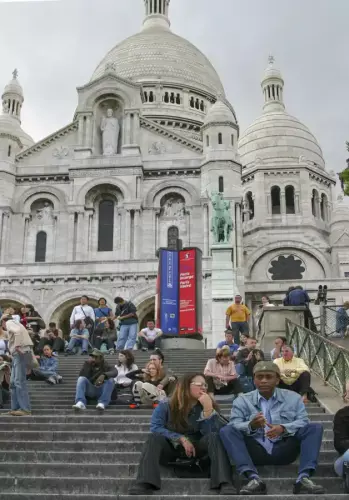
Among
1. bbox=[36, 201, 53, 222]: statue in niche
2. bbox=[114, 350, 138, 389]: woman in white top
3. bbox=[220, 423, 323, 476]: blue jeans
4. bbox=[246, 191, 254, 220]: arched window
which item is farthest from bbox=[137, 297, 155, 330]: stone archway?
bbox=[220, 423, 323, 476]: blue jeans

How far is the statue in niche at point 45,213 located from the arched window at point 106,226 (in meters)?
2.61

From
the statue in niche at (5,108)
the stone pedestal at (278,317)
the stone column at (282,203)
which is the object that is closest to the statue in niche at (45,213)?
the stone column at (282,203)

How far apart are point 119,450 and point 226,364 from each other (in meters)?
2.75

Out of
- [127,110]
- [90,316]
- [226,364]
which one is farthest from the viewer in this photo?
[127,110]

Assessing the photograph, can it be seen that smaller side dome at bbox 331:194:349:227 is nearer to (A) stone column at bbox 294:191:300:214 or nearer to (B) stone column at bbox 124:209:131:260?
(A) stone column at bbox 294:191:300:214

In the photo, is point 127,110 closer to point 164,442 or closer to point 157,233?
point 157,233

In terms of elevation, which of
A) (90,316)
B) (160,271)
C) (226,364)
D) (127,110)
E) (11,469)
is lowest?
(11,469)

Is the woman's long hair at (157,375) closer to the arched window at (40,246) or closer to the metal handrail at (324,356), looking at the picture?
the metal handrail at (324,356)

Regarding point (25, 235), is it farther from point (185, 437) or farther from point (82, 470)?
point (185, 437)

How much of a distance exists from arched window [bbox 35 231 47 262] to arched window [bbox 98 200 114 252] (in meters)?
2.90

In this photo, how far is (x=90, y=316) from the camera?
772 inches

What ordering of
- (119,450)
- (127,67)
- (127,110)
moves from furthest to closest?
1. (127,67)
2. (127,110)
3. (119,450)

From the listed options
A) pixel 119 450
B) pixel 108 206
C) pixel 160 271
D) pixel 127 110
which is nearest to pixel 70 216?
pixel 108 206

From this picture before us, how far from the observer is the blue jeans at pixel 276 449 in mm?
7586
